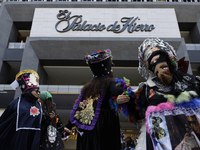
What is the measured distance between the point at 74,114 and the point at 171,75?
57.6 inches

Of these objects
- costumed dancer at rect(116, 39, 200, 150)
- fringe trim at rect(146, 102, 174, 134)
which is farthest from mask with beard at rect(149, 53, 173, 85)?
fringe trim at rect(146, 102, 174, 134)

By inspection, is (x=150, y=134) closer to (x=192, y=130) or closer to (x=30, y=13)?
(x=192, y=130)

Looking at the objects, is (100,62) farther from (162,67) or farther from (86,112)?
(162,67)

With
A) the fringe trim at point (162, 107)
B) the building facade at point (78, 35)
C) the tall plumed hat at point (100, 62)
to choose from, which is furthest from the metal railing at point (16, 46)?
the fringe trim at point (162, 107)

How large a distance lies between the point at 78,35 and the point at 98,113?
38.3ft

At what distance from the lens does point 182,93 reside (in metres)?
1.55

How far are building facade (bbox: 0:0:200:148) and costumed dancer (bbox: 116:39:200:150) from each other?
9.39 m

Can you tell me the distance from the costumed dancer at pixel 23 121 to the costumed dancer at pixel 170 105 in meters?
2.08

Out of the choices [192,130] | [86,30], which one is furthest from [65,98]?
[192,130]

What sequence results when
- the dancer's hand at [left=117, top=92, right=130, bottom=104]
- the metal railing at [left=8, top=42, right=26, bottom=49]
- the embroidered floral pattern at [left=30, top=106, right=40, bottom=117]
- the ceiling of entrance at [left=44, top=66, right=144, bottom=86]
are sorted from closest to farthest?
the dancer's hand at [left=117, top=92, right=130, bottom=104] → the embroidered floral pattern at [left=30, top=106, right=40, bottom=117] → the metal railing at [left=8, top=42, right=26, bottom=49] → the ceiling of entrance at [left=44, top=66, right=144, bottom=86]

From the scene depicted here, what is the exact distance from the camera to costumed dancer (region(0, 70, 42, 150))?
9.38ft

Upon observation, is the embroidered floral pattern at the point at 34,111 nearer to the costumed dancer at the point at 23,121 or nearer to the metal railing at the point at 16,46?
the costumed dancer at the point at 23,121

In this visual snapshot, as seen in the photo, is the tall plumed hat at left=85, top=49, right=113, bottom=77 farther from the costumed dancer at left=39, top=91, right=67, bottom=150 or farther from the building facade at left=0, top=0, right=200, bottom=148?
the building facade at left=0, top=0, right=200, bottom=148

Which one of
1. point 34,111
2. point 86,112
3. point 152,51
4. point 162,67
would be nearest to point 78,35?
point 34,111
